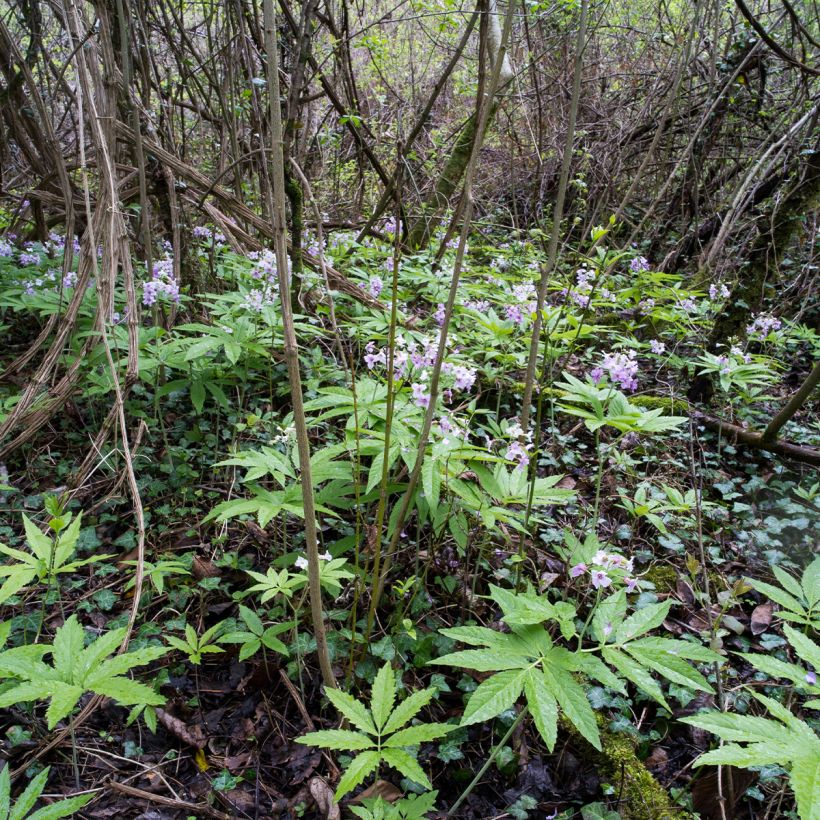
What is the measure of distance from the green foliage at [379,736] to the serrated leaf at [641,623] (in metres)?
0.51

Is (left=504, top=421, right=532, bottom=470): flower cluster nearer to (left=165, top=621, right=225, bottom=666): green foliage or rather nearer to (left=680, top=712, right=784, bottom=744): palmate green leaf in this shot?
(left=680, top=712, right=784, bottom=744): palmate green leaf

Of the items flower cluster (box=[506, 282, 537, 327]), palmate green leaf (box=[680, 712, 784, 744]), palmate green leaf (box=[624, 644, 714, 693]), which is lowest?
palmate green leaf (box=[624, 644, 714, 693])

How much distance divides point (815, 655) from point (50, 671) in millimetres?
1855

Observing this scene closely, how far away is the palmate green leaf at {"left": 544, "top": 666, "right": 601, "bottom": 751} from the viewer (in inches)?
49.5

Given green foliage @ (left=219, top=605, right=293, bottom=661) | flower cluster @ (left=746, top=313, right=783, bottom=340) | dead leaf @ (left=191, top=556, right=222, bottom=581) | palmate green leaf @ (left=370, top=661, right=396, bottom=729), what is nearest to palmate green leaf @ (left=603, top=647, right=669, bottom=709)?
palmate green leaf @ (left=370, top=661, right=396, bottom=729)

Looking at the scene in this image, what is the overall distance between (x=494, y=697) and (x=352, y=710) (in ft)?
1.22

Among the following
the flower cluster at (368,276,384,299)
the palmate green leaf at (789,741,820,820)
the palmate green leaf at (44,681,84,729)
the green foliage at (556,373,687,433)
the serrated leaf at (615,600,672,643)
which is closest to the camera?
the palmate green leaf at (789,741,820,820)

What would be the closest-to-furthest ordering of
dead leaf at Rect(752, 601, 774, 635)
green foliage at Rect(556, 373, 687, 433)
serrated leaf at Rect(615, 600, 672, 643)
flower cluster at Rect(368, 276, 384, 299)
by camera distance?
serrated leaf at Rect(615, 600, 672, 643)
green foliage at Rect(556, 373, 687, 433)
dead leaf at Rect(752, 601, 774, 635)
flower cluster at Rect(368, 276, 384, 299)

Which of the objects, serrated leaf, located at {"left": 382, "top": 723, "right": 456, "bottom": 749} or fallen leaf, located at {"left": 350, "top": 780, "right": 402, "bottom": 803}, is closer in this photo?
serrated leaf, located at {"left": 382, "top": 723, "right": 456, "bottom": 749}

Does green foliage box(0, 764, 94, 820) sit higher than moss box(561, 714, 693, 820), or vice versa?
green foliage box(0, 764, 94, 820)

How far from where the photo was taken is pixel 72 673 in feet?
4.53

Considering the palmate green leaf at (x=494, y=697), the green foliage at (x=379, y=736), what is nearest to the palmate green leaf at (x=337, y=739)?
the green foliage at (x=379, y=736)

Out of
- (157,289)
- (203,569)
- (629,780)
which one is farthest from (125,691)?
(157,289)

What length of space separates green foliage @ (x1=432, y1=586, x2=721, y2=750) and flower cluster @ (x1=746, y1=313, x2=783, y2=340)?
10.6 feet
